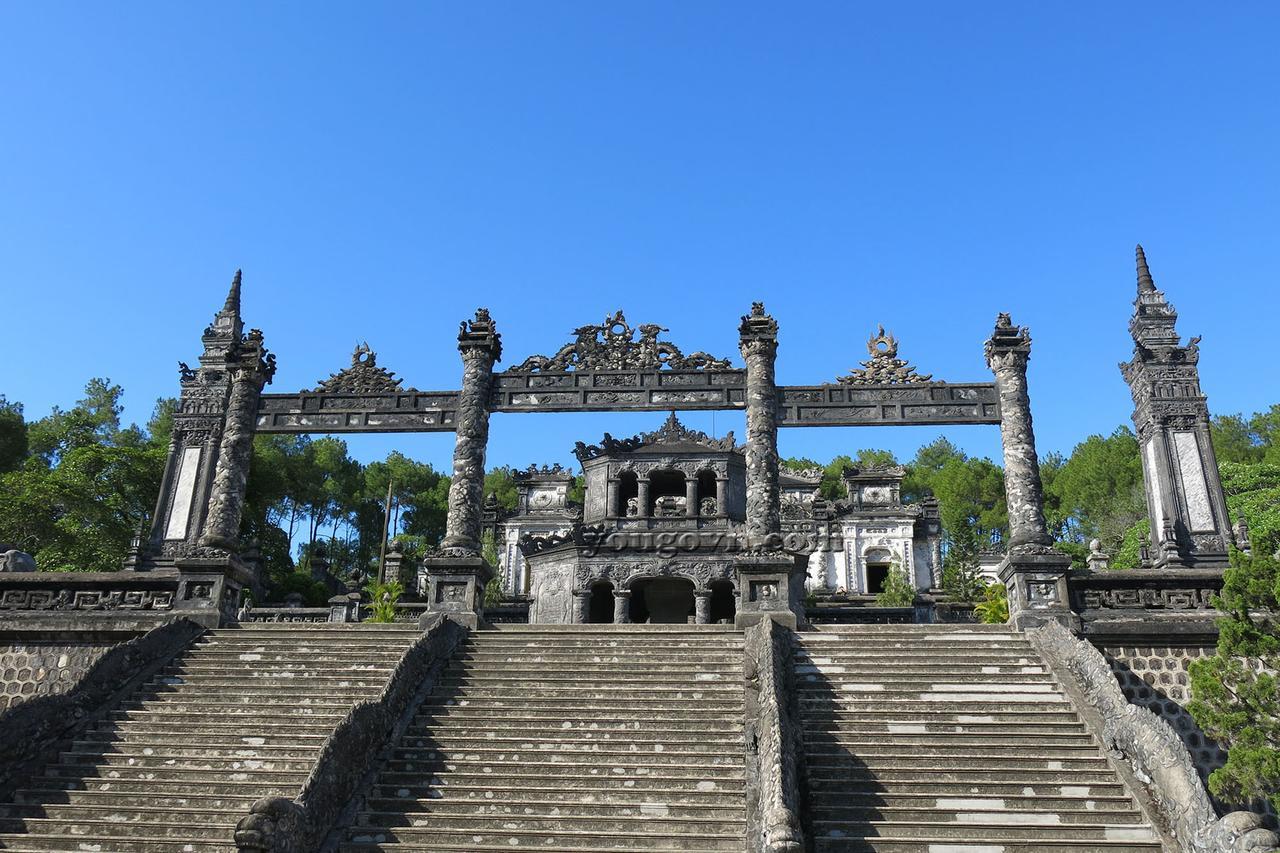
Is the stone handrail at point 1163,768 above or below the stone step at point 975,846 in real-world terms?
above

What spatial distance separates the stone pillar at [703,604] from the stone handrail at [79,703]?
15760 millimetres

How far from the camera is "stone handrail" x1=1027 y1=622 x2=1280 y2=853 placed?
316 inches

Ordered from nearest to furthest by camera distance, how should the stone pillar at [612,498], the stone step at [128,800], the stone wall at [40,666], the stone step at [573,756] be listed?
the stone step at [128,800] → the stone step at [573,756] → the stone wall at [40,666] → the stone pillar at [612,498]

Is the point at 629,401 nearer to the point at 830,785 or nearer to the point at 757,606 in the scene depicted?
the point at 757,606

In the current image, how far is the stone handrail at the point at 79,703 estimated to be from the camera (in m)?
10.7

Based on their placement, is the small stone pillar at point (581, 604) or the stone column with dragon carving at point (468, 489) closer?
the stone column with dragon carving at point (468, 489)

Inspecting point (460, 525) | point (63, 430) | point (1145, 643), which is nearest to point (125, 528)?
point (63, 430)

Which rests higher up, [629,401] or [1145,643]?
[629,401]

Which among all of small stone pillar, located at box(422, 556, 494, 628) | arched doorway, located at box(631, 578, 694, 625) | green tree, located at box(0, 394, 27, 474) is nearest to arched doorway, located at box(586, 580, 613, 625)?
arched doorway, located at box(631, 578, 694, 625)

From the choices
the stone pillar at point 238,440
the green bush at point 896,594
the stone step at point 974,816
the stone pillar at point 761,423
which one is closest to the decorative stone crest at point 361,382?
the stone pillar at point 238,440

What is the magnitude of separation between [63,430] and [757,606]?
3528cm

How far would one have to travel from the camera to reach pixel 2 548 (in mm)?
25469

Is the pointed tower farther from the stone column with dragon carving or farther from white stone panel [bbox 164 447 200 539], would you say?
white stone panel [bbox 164 447 200 539]

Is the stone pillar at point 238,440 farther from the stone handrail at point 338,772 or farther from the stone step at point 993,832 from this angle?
the stone step at point 993,832
